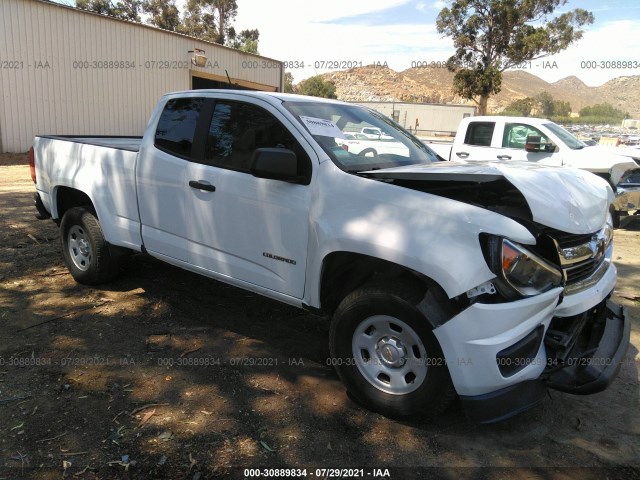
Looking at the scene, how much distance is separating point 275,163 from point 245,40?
49.4 meters

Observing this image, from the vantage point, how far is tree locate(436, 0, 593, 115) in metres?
25.1

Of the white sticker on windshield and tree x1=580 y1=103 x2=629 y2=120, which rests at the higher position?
→ tree x1=580 y1=103 x2=629 y2=120

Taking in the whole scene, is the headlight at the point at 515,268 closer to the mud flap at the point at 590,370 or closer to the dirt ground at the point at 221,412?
the mud flap at the point at 590,370

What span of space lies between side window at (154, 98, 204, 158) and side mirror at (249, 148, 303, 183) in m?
1.03

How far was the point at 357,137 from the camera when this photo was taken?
3.66 metres

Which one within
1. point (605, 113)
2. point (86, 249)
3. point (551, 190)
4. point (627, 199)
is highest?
point (605, 113)

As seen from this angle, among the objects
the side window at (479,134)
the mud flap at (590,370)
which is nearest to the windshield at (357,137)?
the mud flap at (590,370)

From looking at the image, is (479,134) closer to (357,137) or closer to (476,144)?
(476,144)

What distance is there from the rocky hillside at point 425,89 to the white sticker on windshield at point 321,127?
330ft

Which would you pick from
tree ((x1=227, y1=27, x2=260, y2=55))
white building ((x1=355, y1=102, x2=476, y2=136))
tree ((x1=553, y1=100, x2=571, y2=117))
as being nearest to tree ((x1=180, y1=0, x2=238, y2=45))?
tree ((x1=227, y1=27, x2=260, y2=55))

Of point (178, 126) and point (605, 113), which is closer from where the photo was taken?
point (178, 126)

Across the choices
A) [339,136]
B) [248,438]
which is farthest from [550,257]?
[248,438]

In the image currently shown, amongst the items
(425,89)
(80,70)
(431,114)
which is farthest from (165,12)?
(425,89)

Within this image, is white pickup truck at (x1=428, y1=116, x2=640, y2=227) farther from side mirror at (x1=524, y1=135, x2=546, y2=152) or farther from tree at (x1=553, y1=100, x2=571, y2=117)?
tree at (x1=553, y1=100, x2=571, y2=117)
